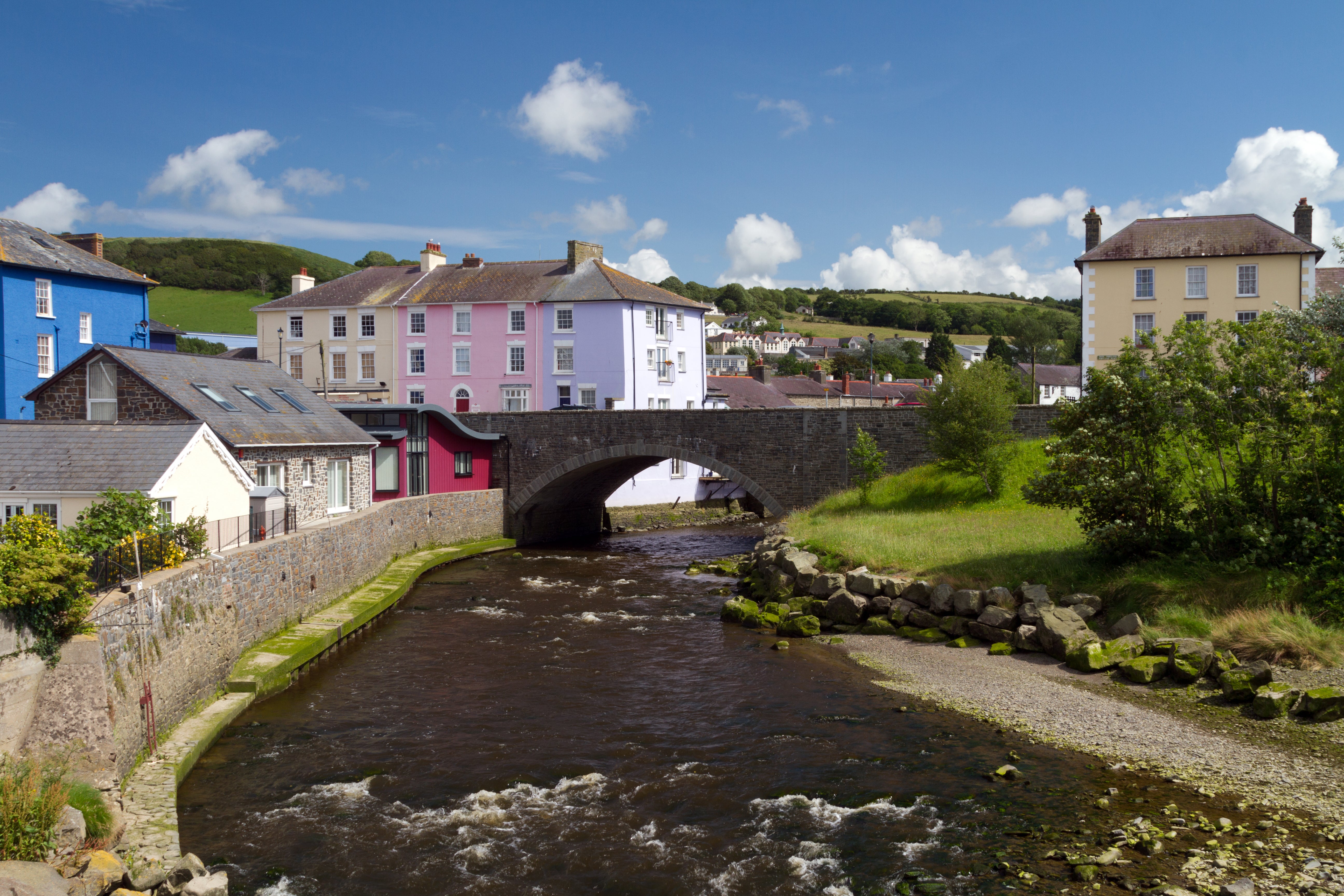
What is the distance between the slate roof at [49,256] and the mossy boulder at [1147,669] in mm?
39152

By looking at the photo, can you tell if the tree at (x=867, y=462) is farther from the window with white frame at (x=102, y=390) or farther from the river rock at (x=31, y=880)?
the river rock at (x=31, y=880)

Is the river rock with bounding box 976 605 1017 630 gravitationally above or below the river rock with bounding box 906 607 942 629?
above

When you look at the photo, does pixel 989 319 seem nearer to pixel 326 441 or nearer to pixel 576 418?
pixel 576 418

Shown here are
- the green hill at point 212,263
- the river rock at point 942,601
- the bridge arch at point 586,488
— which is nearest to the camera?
the river rock at point 942,601

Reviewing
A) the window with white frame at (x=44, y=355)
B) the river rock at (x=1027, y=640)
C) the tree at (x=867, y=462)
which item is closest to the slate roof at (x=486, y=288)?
the window with white frame at (x=44, y=355)

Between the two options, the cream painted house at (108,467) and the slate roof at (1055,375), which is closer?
the cream painted house at (108,467)

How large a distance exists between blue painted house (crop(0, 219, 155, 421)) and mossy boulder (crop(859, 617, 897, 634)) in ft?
103

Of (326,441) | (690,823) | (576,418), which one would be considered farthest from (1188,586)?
(576,418)

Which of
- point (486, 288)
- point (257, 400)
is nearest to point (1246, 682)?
point (257, 400)

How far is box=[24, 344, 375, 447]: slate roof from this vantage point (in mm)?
24781

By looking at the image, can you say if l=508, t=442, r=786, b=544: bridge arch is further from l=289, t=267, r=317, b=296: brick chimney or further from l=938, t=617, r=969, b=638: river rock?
l=289, t=267, r=317, b=296: brick chimney

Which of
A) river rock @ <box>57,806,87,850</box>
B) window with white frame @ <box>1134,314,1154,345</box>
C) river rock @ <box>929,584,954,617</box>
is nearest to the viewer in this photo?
river rock @ <box>57,806,87,850</box>

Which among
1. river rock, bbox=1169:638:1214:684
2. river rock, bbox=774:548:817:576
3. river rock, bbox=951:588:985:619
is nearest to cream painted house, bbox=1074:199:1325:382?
river rock, bbox=774:548:817:576

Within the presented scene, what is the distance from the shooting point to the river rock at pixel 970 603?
21.4 metres
